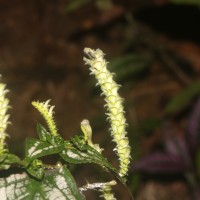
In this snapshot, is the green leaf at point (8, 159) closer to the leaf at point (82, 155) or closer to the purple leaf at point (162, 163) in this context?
the leaf at point (82, 155)

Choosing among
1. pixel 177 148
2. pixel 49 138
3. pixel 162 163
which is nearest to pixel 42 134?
pixel 49 138

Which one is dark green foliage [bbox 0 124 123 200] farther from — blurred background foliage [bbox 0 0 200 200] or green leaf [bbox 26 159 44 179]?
blurred background foliage [bbox 0 0 200 200]

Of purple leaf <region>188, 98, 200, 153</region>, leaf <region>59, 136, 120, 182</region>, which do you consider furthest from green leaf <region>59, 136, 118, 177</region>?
purple leaf <region>188, 98, 200, 153</region>

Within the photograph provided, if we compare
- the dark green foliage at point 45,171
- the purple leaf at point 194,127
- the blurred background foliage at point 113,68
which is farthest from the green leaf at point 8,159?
the purple leaf at point 194,127

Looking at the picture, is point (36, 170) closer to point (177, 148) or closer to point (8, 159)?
point (8, 159)

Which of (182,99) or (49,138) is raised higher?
(182,99)
